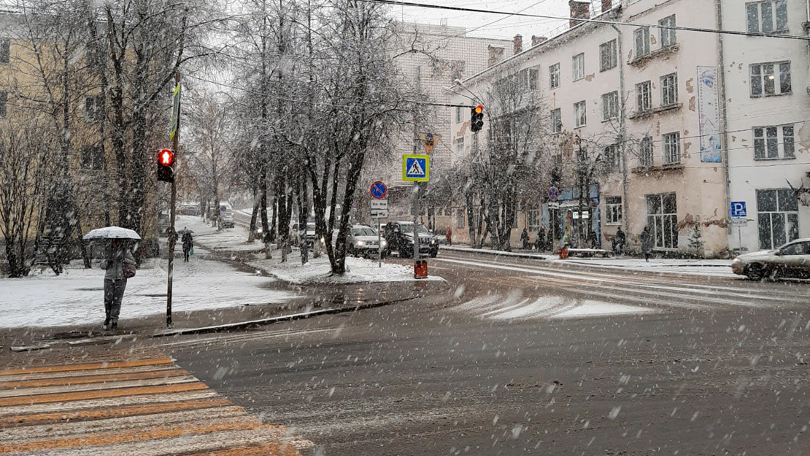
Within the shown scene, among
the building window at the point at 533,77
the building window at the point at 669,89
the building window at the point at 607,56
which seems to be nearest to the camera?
the building window at the point at 669,89

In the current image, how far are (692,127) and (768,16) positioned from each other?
623 centimetres

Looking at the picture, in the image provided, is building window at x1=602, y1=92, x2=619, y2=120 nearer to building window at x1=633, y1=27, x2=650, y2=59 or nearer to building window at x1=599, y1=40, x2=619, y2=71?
building window at x1=599, y1=40, x2=619, y2=71

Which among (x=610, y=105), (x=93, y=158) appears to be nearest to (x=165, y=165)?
(x=93, y=158)

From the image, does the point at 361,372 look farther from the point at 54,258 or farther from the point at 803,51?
the point at 803,51

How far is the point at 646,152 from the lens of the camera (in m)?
35.6

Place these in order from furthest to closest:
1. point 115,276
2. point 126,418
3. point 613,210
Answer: point 613,210
point 115,276
point 126,418

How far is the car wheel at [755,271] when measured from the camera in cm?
2079

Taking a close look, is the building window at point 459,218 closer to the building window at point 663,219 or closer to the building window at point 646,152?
the building window at point 646,152

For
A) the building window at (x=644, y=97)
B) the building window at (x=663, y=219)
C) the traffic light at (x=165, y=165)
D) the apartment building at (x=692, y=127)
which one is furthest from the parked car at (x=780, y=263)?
the traffic light at (x=165, y=165)

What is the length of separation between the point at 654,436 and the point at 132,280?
1905cm

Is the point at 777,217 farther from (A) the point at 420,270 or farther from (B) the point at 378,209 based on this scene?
(B) the point at 378,209

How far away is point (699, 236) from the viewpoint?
1258 inches

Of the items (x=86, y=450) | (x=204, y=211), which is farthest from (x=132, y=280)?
(x=204, y=211)

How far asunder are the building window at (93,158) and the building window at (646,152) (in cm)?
2821
